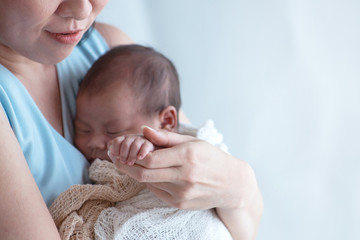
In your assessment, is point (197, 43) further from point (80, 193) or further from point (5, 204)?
point (5, 204)

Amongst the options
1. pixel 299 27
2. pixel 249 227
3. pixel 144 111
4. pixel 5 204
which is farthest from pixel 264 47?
pixel 5 204

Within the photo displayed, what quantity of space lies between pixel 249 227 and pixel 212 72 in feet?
3.41

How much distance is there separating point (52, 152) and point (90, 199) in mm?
140

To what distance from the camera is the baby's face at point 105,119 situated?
1221mm

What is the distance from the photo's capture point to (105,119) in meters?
1.23

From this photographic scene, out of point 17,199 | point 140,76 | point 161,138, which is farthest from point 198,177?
point 140,76

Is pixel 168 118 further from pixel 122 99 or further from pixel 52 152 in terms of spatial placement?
pixel 52 152

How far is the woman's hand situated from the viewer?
2.73ft

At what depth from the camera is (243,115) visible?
203 centimetres

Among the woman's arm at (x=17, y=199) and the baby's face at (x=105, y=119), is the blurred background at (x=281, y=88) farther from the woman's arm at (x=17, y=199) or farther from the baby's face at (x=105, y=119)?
the woman's arm at (x=17, y=199)

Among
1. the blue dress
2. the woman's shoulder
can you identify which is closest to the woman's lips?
the blue dress

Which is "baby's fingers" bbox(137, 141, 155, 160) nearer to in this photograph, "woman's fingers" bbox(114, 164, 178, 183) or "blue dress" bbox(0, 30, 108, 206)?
"woman's fingers" bbox(114, 164, 178, 183)

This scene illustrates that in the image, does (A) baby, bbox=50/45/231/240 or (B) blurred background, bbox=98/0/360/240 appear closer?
(A) baby, bbox=50/45/231/240

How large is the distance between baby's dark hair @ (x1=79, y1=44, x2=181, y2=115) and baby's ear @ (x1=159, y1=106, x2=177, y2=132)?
0.02m
